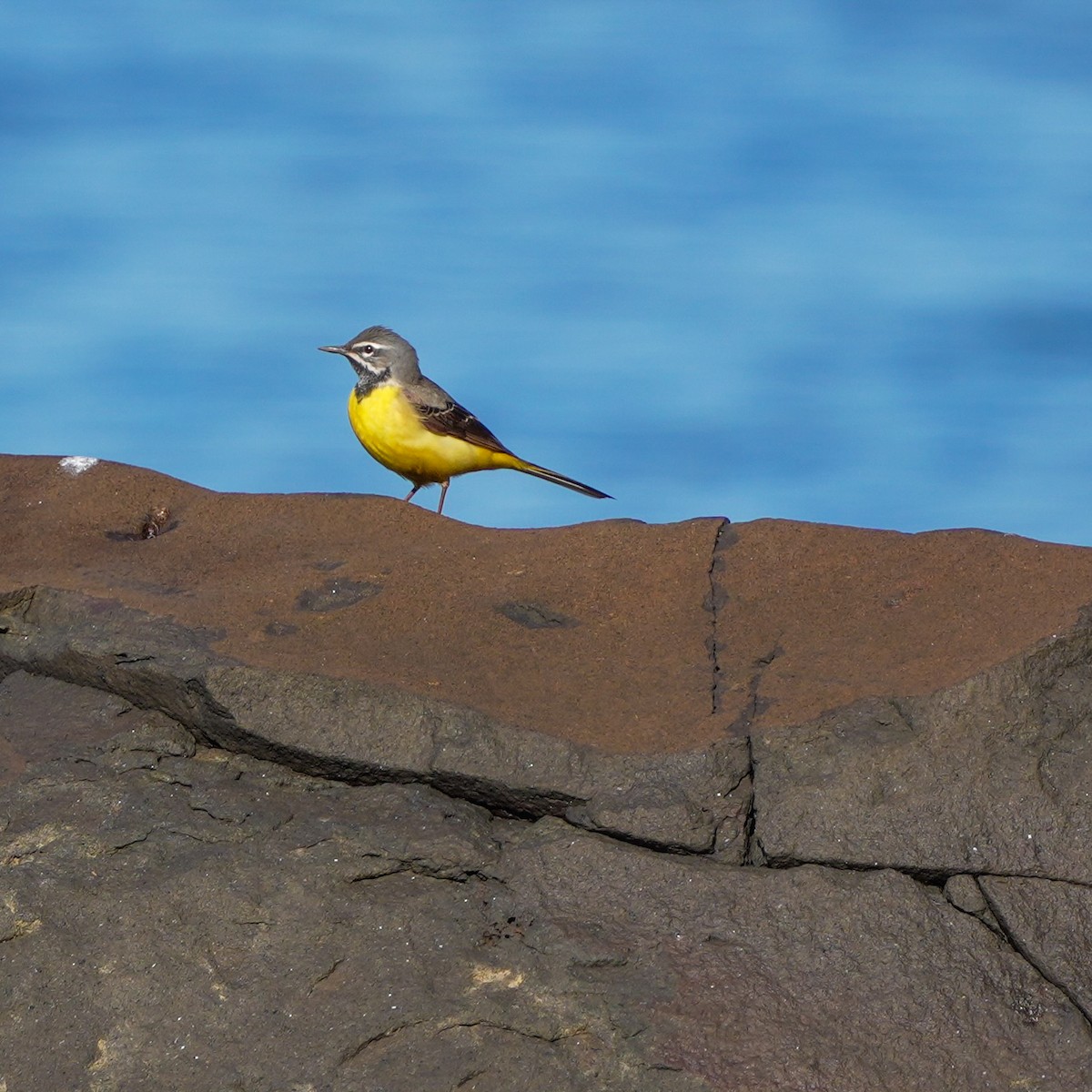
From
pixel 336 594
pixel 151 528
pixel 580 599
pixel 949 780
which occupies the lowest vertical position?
pixel 949 780

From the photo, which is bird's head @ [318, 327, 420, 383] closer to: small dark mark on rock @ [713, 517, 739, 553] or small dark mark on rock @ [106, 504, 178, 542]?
small dark mark on rock @ [106, 504, 178, 542]

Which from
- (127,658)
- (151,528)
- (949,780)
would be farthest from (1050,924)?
(151,528)

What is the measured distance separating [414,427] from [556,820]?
189 inches

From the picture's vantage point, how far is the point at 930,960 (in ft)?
17.6

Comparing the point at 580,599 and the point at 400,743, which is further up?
the point at 580,599

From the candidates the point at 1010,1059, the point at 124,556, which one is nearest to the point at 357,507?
the point at 124,556

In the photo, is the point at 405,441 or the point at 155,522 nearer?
the point at 155,522

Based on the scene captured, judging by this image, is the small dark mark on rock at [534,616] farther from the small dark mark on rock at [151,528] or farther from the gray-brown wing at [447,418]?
the gray-brown wing at [447,418]

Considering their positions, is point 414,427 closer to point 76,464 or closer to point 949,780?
point 76,464

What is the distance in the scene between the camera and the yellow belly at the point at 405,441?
10211mm

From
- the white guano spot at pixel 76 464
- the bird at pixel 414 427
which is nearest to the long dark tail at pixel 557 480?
the bird at pixel 414 427

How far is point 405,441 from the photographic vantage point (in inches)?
401

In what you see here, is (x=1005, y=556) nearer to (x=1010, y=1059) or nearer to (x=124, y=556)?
(x=1010, y=1059)

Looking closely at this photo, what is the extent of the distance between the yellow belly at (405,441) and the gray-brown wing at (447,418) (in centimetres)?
3
